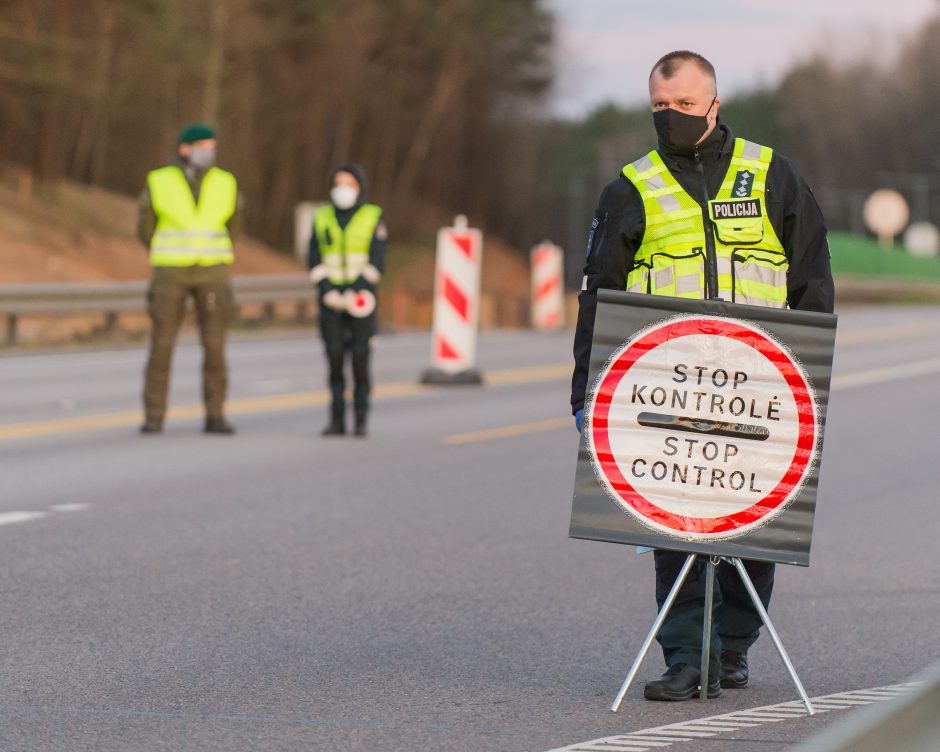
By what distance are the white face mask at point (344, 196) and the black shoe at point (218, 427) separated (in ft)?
5.67

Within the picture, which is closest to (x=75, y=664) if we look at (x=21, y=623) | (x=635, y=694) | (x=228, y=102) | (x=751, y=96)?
(x=21, y=623)

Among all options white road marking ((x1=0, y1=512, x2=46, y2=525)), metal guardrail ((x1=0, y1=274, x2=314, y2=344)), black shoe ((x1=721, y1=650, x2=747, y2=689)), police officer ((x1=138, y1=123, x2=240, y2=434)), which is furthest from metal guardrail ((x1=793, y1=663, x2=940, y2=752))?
metal guardrail ((x1=0, y1=274, x2=314, y2=344))

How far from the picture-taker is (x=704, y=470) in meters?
5.65

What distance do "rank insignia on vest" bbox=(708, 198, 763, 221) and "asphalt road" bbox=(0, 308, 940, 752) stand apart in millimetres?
1403

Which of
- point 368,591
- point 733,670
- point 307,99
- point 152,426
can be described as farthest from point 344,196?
point 307,99

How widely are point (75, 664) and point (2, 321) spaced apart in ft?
72.4

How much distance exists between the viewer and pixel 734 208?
18.9 feet

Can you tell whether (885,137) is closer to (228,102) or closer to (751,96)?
(751,96)

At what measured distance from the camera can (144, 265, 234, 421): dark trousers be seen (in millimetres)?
14008

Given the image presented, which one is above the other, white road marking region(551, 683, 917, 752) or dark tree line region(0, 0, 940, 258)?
dark tree line region(0, 0, 940, 258)

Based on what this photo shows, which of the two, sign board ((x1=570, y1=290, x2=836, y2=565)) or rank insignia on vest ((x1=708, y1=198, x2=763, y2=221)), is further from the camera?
rank insignia on vest ((x1=708, y1=198, x2=763, y2=221))

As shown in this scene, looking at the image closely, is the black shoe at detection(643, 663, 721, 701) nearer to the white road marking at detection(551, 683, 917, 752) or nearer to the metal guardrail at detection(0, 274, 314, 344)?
the white road marking at detection(551, 683, 917, 752)

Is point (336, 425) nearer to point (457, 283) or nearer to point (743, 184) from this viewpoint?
point (457, 283)

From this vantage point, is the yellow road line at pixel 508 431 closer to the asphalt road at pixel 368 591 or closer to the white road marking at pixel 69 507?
the asphalt road at pixel 368 591
